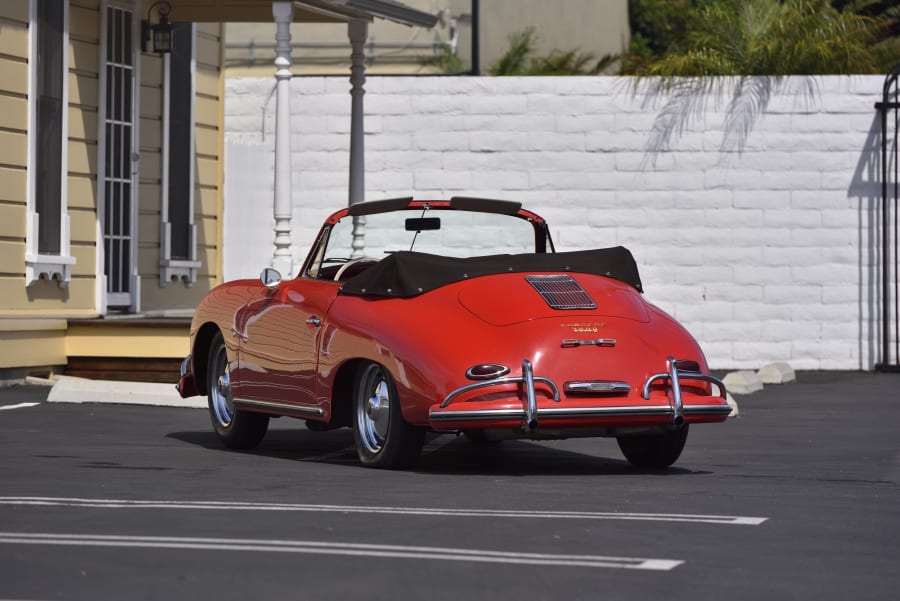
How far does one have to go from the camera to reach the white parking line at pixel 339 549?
19.4 feet

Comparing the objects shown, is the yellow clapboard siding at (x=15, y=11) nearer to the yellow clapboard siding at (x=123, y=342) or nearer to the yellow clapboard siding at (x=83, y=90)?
the yellow clapboard siding at (x=83, y=90)

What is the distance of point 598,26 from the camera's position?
31656mm

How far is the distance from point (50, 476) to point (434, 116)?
10.4 metres

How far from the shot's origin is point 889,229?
712 inches

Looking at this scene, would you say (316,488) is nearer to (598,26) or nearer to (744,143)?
(744,143)

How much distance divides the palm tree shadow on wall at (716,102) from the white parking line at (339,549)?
12.5m

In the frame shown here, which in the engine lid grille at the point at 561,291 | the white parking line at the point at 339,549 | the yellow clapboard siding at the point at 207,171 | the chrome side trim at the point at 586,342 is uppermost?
the yellow clapboard siding at the point at 207,171

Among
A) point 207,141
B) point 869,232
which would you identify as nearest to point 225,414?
point 207,141

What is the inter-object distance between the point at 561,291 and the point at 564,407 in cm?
89

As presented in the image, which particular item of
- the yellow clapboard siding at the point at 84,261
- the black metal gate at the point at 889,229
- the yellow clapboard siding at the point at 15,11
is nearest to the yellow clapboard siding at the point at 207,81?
the yellow clapboard siding at the point at 84,261

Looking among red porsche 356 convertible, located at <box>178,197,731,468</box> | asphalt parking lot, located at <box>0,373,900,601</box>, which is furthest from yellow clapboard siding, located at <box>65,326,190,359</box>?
red porsche 356 convertible, located at <box>178,197,731,468</box>

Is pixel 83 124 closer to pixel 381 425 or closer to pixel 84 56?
pixel 84 56

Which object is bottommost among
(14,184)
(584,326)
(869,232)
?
(584,326)

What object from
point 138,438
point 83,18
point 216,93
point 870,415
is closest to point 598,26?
→ point 216,93
